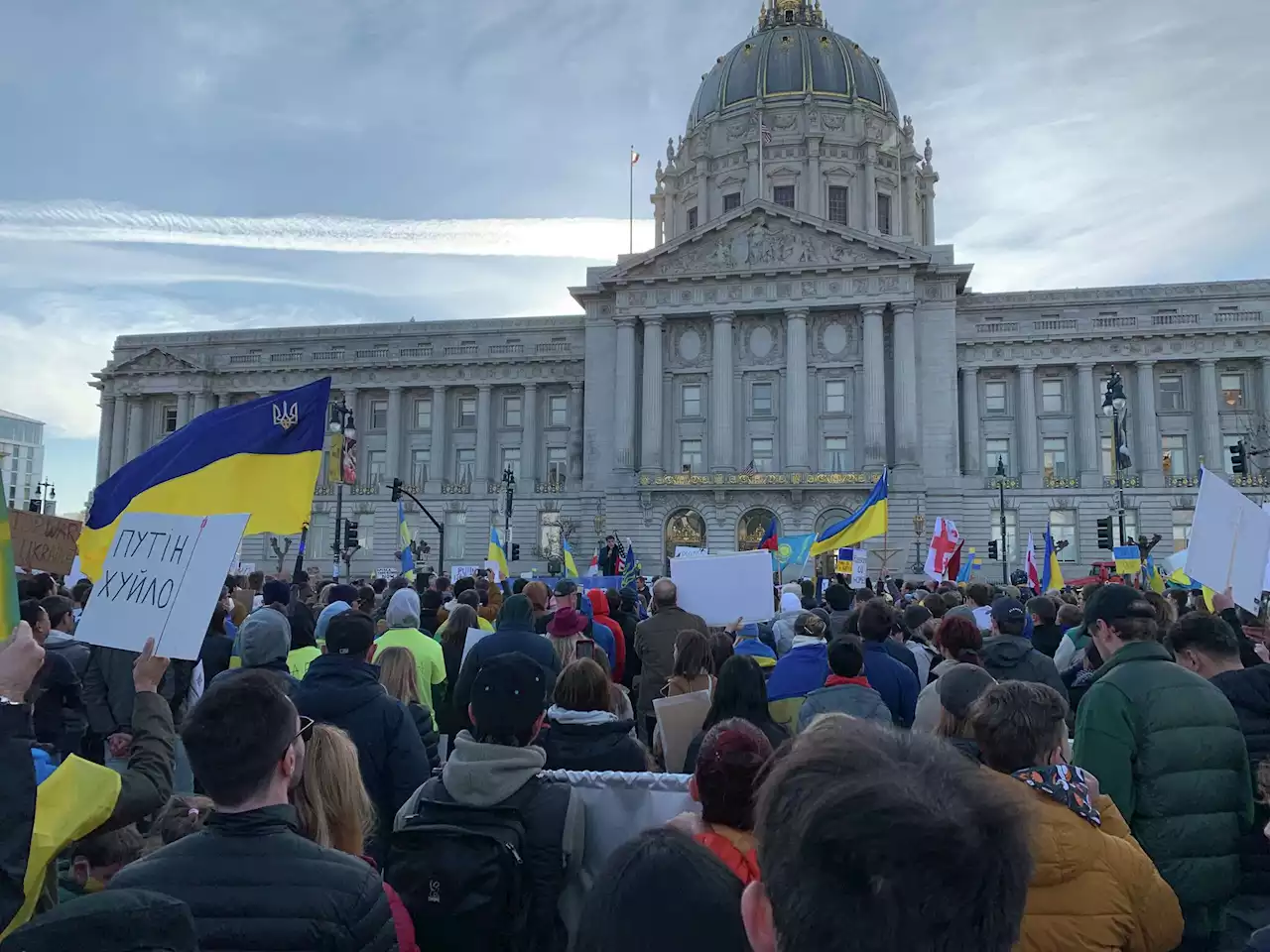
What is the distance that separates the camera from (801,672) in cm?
772

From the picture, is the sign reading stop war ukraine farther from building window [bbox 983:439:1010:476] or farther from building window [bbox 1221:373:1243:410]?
building window [bbox 1221:373:1243:410]

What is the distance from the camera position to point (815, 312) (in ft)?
186

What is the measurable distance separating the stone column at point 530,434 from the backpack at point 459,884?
59.3m

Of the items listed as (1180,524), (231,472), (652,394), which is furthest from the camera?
(652,394)

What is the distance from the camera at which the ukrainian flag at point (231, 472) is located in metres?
5.78

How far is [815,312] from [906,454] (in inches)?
390

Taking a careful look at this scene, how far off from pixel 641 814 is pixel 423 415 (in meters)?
64.6

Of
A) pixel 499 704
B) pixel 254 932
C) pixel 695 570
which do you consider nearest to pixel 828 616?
pixel 695 570

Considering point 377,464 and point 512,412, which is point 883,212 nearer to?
point 512,412

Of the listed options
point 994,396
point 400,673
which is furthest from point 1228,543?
point 994,396

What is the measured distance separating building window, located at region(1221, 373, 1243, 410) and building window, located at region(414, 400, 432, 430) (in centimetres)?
4926

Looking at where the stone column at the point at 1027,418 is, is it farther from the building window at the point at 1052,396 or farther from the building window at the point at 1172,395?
the building window at the point at 1172,395

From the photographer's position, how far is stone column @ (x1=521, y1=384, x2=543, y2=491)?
63.3 meters

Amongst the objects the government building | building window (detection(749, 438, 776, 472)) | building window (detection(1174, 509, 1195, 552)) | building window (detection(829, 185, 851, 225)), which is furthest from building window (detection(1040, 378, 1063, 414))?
building window (detection(829, 185, 851, 225))
